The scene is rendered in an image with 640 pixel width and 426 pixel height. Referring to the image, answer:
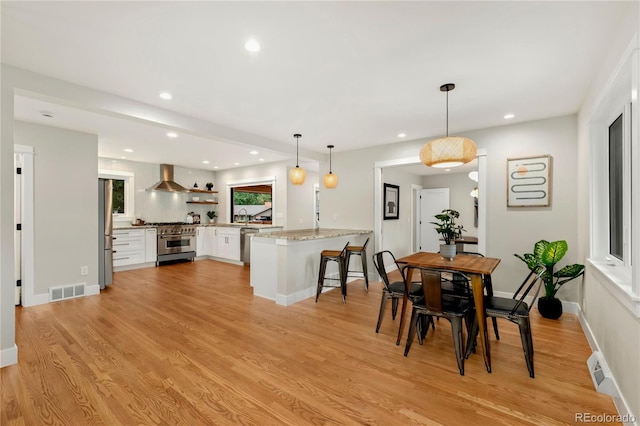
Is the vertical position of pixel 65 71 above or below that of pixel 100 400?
above

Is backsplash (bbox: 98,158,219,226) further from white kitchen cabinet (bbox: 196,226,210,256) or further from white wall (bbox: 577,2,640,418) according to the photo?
white wall (bbox: 577,2,640,418)

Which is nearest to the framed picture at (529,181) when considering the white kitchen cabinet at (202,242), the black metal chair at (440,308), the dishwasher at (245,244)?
the black metal chair at (440,308)

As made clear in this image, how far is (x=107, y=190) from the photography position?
479 centimetres

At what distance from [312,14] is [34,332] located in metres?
3.95

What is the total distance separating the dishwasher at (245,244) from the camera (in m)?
6.71

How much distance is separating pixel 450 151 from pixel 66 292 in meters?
5.28

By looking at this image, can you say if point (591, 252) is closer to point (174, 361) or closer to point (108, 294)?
point (174, 361)

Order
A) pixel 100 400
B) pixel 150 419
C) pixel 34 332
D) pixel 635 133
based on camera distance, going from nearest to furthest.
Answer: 1. pixel 635 133
2. pixel 150 419
3. pixel 100 400
4. pixel 34 332

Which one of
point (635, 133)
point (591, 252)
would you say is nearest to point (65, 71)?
point (635, 133)

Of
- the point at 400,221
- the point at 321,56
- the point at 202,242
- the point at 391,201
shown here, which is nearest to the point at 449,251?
the point at 321,56

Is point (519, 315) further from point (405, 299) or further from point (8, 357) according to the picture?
point (8, 357)

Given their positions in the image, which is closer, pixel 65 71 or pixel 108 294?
pixel 65 71

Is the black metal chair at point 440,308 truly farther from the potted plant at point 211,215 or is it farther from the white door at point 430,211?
the potted plant at point 211,215

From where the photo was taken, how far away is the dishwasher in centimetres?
671
